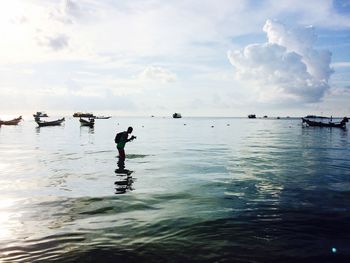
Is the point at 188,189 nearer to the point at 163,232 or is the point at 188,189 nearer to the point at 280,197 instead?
the point at 280,197

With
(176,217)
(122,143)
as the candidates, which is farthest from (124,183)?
(122,143)

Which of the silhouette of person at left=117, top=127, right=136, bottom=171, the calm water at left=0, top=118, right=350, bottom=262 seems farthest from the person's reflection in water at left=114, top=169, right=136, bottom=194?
the silhouette of person at left=117, top=127, right=136, bottom=171

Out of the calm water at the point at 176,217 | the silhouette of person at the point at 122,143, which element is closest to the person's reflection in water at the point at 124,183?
the calm water at the point at 176,217

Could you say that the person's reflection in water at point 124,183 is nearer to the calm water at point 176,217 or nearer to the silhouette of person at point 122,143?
the calm water at point 176,217

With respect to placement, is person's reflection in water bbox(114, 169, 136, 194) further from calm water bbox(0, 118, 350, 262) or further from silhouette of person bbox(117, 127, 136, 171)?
silhouette of person bbox(117, 127, 136, 171)

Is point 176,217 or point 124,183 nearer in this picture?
point 176,217

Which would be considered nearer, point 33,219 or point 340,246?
point 340,246

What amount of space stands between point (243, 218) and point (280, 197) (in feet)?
12.3

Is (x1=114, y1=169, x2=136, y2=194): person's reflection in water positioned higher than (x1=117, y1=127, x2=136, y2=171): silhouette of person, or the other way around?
(x1=117, y1=127, x2=136, y2=171): silhouette of person

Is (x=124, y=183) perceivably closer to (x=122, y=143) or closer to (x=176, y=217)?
(x=176, y=217)

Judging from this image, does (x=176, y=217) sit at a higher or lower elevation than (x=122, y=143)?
lower

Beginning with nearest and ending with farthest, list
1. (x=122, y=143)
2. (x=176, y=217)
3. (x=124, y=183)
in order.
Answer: (x=176, y=217)
(x=124, y=183)
(x=122, y=143)

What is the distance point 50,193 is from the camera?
15.0 metres

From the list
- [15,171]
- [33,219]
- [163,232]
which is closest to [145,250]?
[163,232]
